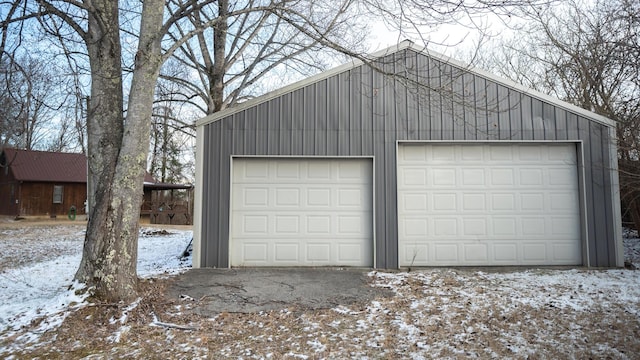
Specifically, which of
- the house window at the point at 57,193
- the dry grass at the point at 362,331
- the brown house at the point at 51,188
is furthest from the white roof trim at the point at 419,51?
the house window at the point at 57,193

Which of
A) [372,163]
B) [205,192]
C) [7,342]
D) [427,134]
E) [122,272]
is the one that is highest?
[427,134]

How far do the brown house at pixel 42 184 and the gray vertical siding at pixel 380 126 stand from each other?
19.4 meters

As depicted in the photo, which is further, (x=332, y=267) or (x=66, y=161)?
(x=66, y=161)

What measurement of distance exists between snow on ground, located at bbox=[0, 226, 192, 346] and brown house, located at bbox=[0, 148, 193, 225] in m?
5.72

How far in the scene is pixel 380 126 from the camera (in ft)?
24.6

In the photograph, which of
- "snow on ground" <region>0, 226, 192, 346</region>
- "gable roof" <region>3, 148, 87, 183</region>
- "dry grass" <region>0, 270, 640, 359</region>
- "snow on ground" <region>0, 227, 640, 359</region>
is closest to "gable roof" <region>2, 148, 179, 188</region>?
"gable roof" <region>3, 148, 87, 183</region>

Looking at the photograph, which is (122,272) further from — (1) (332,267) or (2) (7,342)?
(1) (332,267)

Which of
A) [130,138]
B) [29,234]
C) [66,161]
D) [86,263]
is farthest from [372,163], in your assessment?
[66,161]

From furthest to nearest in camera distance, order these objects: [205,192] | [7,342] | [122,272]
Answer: [205,192] → [122,272] → [7,342]

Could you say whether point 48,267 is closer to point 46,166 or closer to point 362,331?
point 362,331

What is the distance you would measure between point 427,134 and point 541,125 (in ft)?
7.24

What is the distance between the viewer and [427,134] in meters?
7.47

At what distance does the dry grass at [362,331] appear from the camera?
147 inches

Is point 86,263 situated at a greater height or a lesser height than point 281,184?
lesser
